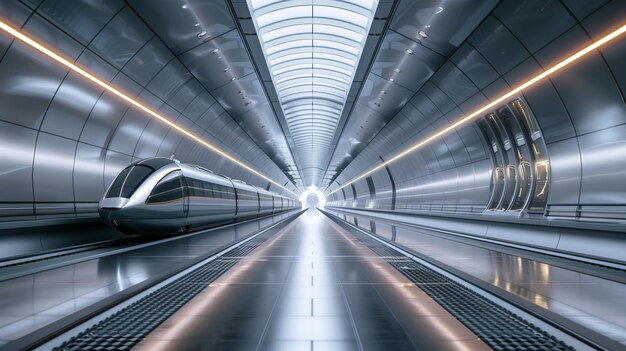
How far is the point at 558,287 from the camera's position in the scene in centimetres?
630

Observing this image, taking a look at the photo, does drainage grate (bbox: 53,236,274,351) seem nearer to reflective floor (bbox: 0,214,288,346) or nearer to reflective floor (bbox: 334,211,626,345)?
reflective floor (bbox: 0,214,288,346)

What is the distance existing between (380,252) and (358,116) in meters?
14.7

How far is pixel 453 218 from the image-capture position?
61.5ft

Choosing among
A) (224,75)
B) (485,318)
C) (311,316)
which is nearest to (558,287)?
(485,318)

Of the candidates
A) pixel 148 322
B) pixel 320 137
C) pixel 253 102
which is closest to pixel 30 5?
pixel 148 322

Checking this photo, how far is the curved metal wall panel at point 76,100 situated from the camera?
9.85 meters

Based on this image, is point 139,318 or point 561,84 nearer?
point 139,318

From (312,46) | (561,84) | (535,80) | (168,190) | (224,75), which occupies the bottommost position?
(168,190)

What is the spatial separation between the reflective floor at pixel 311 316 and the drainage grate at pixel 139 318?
143 millimetres

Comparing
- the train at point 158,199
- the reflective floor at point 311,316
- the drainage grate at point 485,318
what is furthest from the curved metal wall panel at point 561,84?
the train at point 158,199

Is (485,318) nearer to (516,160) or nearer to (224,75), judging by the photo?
(224,75)

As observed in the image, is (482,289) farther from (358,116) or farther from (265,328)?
(358,116)

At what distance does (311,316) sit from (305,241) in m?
9.36

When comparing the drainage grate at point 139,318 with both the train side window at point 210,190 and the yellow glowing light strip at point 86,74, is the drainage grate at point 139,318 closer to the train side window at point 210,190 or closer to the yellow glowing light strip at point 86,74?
the yellow glowing light strip at point 86,74
